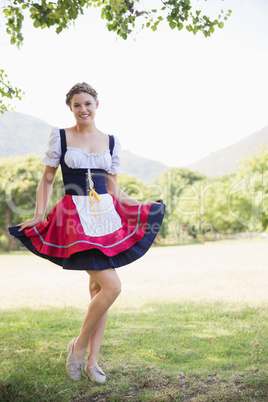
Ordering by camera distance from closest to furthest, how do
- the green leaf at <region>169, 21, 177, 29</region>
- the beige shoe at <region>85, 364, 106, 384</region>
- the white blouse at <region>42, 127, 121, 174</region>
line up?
1. the beige shoe at <region>85, 364, 106, 384</region>
2. the white blouse at <region>42, 127, 121, 174</region>
3. the green leaf at <region>169, 21, 177, 29</region>

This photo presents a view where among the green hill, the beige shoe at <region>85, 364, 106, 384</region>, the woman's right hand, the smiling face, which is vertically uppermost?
the green hill

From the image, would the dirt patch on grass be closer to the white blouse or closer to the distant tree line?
the white blouse

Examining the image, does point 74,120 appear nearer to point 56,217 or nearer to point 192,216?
point 56,217

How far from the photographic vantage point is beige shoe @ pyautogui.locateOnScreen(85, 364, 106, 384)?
10.5ft

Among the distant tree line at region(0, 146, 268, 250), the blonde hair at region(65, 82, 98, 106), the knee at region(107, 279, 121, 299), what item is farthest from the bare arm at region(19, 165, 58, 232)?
the distant tree line at region(0, 146, 268, 250)

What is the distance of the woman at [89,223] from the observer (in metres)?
3.06

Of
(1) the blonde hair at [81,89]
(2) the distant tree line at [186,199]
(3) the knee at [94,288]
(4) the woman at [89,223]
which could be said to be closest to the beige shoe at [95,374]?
(4) the woman at [89,223]

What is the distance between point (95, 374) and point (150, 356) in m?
0.73

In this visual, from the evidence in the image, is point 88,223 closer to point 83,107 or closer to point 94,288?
point 94,288

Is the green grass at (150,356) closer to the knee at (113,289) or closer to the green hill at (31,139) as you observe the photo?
the knee at (113,289)

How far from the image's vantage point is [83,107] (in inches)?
131

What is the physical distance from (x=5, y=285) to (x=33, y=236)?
712 cm

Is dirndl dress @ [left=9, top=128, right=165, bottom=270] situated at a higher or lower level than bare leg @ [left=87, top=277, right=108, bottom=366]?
higher

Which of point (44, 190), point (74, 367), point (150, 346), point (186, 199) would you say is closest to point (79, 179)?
point (44, 190)
